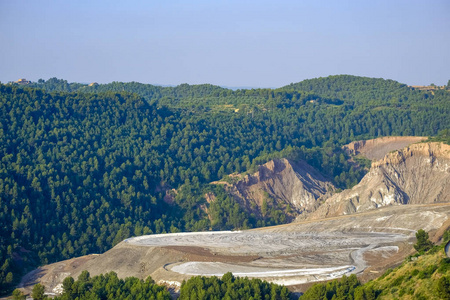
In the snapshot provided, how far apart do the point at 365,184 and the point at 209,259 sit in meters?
34.8

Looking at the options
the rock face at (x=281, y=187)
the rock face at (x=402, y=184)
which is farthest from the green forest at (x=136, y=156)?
the rock face at (x=402, y=184)

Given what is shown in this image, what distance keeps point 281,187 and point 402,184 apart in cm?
1996

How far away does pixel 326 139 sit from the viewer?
488 ft

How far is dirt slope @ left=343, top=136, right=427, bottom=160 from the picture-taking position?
13112 centimetres

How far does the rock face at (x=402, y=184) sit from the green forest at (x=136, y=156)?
9791 millimetres

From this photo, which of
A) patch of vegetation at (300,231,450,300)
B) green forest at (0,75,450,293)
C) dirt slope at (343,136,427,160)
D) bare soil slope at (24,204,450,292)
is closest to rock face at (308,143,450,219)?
bare soil slope at (24,204,450,292)

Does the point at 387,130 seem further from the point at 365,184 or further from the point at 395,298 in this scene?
the point at 395,298

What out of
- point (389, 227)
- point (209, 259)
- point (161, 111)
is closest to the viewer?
point (209, 259)

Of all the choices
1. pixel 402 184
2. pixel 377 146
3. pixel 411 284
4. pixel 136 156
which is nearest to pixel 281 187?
pixel 402 184

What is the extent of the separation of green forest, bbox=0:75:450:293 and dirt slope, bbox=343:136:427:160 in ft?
14.3

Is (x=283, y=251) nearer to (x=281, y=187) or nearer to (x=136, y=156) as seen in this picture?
(x=281, y=187)

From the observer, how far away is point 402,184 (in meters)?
98.6

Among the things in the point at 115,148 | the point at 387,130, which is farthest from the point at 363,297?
the point at 387,130

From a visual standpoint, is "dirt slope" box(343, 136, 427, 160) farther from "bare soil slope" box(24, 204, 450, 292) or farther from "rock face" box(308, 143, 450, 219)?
"bare soil slope" box(24, 204, 450, 292)
